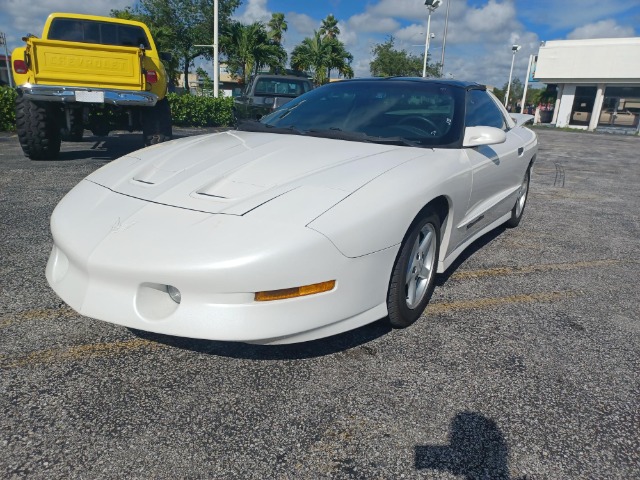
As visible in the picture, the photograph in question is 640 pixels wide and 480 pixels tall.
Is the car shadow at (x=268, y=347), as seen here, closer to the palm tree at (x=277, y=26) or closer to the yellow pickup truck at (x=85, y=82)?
the yellow pickup truck at (x=85, y=82)

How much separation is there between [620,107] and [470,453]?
3515cm

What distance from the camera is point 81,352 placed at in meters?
2.18

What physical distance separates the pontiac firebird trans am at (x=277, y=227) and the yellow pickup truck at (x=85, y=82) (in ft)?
14.2

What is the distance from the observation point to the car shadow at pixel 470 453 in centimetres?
159

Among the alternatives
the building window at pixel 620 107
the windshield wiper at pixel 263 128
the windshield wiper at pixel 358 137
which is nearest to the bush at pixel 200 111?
the windshield wiper at pixel 263 128

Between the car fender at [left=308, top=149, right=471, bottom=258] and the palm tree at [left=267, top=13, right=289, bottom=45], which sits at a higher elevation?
the palm tree at [left=267, top=13, right=289, bottom=45]

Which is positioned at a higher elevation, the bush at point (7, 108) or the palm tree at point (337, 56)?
the palm tree at point (337, 56)

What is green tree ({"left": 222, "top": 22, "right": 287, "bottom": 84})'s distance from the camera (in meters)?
33.2

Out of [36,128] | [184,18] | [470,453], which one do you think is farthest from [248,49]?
[470,453]

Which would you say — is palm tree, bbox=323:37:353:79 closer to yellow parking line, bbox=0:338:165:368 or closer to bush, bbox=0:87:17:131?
bush, bbox=0:87:17:131

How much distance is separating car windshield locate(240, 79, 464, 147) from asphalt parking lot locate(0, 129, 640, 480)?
1.05 metres

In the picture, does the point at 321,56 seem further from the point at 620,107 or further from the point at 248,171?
the point at 248,171

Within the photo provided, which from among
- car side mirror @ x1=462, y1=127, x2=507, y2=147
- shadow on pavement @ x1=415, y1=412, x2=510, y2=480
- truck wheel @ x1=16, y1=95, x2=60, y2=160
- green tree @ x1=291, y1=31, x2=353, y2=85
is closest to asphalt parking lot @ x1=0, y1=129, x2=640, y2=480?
shadow on pavement @ x1=415, y1=412, x2=510, y2=480

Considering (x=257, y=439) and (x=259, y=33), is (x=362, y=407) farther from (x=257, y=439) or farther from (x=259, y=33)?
(x=259, y=33)
